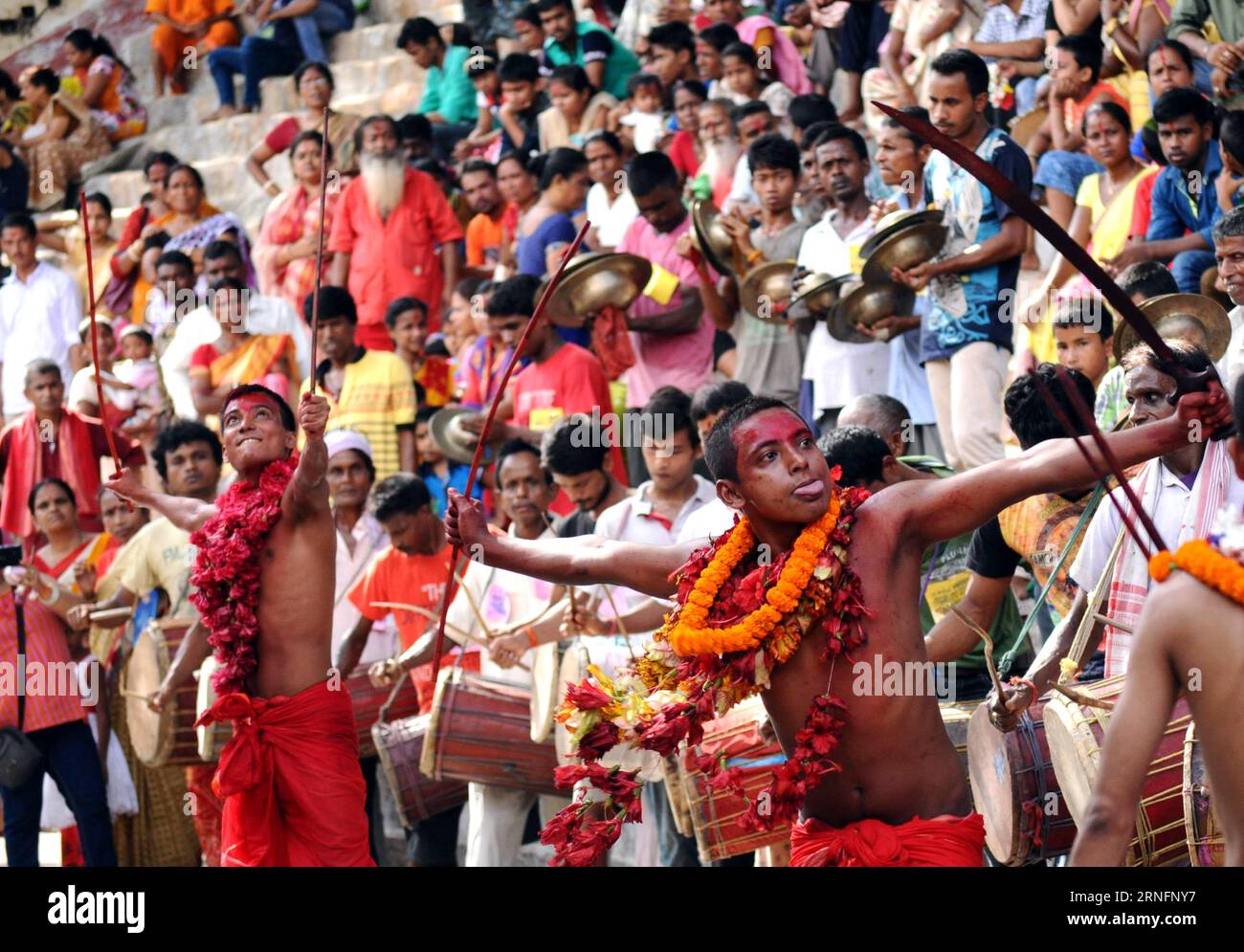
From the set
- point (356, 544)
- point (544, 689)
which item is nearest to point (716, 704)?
point (544, 689)

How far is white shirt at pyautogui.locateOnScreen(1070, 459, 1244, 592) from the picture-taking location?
5680 millimetres

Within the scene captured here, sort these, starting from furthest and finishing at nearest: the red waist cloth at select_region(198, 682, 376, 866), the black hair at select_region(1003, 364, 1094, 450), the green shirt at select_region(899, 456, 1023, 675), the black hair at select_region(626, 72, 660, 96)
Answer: the black hair at select_region(626, 72, 660, 96), the green shirt at select_region(899, 456, 1023, 675), the red waist cloth at select_region(198, 682, 376, 866), the black hair at select_region(1003, 364, 1094, 450)

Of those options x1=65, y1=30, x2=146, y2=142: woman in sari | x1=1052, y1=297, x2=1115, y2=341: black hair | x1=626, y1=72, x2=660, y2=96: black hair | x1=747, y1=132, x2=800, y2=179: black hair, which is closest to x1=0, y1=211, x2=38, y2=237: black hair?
x1=65, y1=30, x2=146, y2=142: woman in sari

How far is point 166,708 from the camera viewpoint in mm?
9398

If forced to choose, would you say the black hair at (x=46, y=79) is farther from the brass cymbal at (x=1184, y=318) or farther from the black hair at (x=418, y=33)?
the brass cymbal at (x=1184, y=318)

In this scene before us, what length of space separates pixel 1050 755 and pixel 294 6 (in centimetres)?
1353

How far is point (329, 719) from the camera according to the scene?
278 inches

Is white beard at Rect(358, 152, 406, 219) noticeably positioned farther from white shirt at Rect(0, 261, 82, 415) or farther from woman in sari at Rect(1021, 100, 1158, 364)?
woman in sari at Rect(1021, 100, 1158, 364)

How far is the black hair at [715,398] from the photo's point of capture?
8.52 metres

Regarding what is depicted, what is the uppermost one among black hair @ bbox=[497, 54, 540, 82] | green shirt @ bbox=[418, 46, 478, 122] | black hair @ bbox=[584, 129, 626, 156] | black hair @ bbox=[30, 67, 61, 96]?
black hair @ bbox=[30, 67, 61, 96]

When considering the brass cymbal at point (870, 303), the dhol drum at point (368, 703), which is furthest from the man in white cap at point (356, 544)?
the brass cymbal at point (870, 303)

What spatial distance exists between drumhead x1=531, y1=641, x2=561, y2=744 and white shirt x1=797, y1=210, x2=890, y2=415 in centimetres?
214
